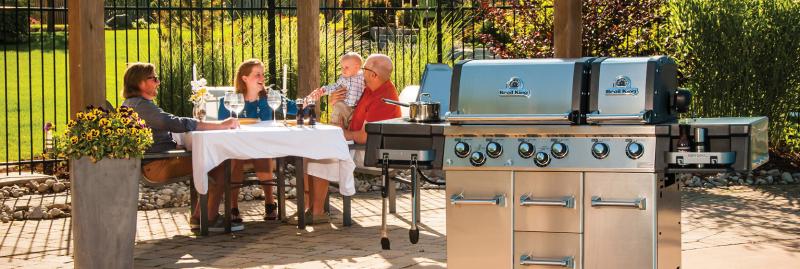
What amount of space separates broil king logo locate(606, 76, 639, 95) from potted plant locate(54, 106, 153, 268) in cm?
258

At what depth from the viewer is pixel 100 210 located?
21.4 ft

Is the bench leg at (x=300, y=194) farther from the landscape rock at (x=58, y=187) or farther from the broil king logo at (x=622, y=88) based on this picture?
the broil king logo at (x=622, y=88)

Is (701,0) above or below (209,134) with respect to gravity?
above

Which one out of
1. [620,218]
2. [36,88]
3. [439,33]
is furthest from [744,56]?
[36,88]

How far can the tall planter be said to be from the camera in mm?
6504

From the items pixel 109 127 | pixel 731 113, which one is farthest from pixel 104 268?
pixel 731 113

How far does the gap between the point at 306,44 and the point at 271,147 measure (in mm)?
2138

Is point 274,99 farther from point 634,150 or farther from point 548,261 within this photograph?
point 634,150

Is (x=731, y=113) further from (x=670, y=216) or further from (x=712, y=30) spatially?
(x=670, y=216)

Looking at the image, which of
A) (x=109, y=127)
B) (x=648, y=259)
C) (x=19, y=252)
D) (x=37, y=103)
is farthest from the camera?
(x=37, y=103)

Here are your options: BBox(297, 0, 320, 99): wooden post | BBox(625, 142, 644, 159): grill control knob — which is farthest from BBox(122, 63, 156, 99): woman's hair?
BBox(625, 142, 644, 159): grill control knob

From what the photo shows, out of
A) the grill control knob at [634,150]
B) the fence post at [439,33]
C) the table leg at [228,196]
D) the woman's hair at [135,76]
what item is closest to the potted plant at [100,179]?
the woman's hair at [135,76]

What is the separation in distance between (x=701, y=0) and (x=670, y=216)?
19.5ft

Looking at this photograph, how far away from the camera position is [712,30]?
11031mm
